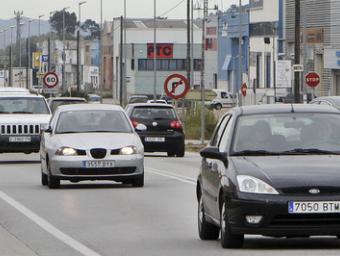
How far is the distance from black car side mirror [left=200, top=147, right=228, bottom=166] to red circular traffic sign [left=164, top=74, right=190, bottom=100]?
32373mm

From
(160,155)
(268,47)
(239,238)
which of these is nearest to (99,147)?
(239,238)

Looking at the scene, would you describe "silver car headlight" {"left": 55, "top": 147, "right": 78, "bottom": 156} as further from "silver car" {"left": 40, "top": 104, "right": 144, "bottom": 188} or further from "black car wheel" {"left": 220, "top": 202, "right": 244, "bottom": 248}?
"black car wheel" {"left": 220, "top": 202, "right": 244, "bottom": 248}

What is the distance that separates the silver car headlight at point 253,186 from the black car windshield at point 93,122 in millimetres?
12125

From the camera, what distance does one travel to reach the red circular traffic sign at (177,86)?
46.3m

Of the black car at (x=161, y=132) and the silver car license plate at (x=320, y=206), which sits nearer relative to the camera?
the silver car license plate at (x=320, y=206)

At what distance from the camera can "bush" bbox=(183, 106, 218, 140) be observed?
56.8 m

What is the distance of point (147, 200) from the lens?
69.9 ft

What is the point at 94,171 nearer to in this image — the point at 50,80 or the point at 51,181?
the point at 51,181

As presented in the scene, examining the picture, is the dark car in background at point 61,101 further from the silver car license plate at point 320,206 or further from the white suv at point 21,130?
the silver car license plate at point 320,206

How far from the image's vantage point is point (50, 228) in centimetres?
1662

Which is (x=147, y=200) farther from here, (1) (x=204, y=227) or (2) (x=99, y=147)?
(1) (x=204, y=227)

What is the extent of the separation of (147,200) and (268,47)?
92.8m

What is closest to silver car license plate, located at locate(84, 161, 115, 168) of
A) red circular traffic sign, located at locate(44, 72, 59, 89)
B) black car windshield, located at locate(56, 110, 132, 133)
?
black car windshield, located at locate(56, 110, 132, 133)

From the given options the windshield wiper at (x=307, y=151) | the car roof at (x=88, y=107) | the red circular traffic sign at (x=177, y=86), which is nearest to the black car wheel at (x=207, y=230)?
the windshield wiper at (x=307, y=151)
